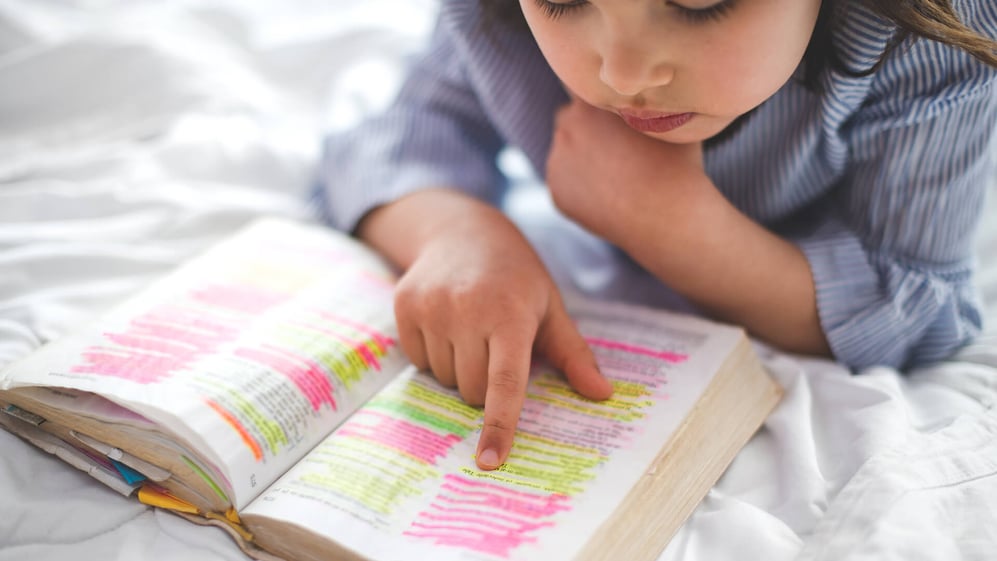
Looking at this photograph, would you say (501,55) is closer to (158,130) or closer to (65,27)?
(158,130)

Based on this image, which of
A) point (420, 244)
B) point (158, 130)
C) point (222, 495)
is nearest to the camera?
point (222, 495)

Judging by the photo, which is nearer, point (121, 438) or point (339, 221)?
point (121, 438)

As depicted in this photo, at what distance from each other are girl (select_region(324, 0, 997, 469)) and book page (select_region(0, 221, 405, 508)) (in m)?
0.05

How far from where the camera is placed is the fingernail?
540 millimetres

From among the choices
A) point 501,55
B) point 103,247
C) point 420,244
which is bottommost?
point 103,247

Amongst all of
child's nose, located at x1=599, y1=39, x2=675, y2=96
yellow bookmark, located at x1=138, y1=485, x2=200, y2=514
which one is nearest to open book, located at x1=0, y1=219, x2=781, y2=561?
yellow bookmark, located at x1=138, y1=485, x2=200, y2=514

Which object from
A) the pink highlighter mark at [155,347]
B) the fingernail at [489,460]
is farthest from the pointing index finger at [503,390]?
the pink highlighter mark at [155,347]

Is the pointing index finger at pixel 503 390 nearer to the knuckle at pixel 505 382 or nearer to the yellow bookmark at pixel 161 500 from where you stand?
the knuckle at pixel 505 382

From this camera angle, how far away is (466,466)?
0.55 m

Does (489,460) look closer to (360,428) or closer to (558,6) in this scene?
(360,428)

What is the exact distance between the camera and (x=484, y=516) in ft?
1.67

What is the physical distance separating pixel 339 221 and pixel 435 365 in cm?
27

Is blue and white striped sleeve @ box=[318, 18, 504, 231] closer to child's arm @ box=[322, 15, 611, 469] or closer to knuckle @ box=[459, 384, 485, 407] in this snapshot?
child's arm @ box=[322, 15, 611, 469]

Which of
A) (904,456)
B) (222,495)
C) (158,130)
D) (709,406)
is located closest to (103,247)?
(158,130)
